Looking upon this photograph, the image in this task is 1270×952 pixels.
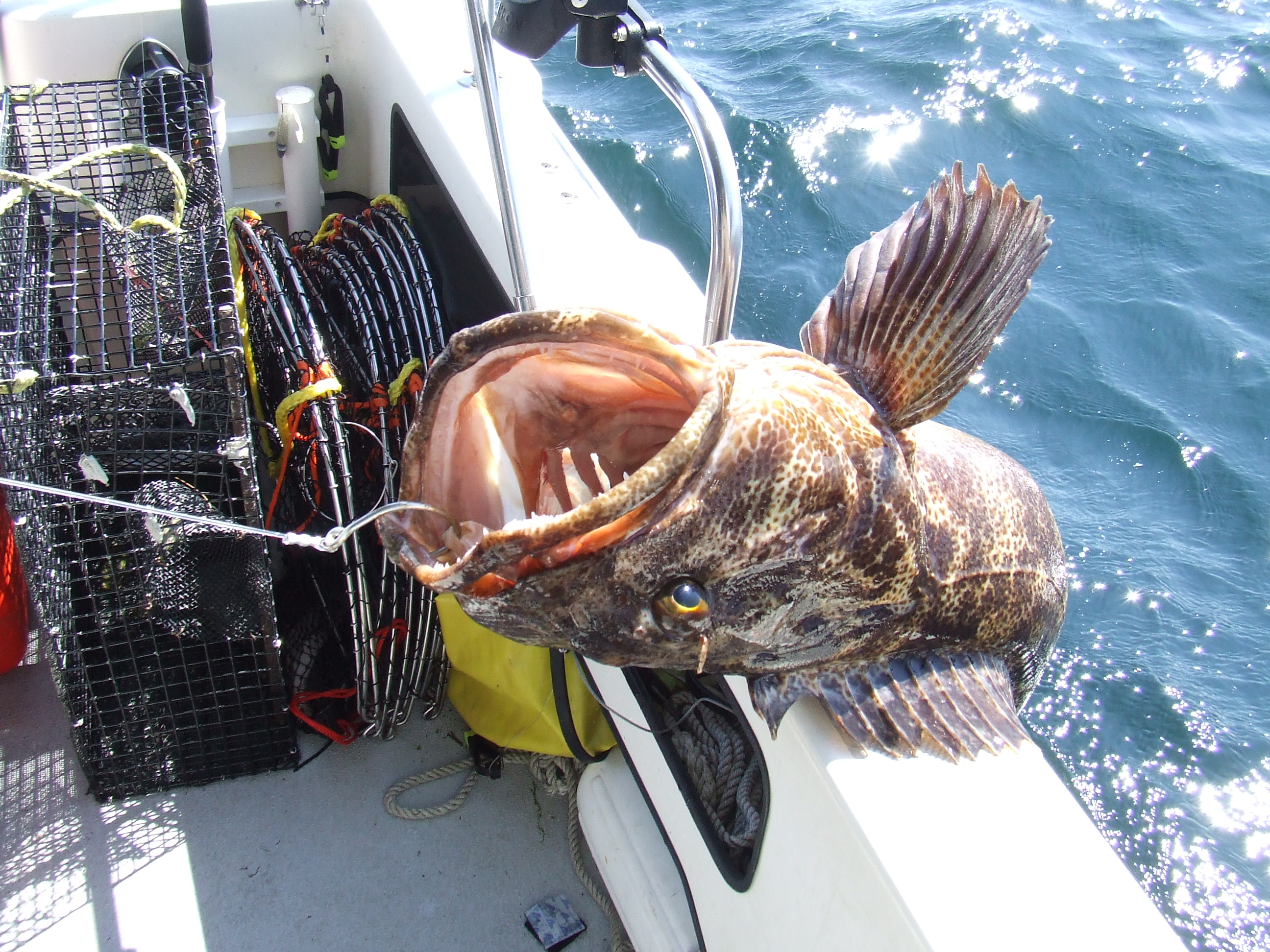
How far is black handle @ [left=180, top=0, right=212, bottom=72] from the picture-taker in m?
3.55

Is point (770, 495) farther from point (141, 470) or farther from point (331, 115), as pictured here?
point (331, 115)

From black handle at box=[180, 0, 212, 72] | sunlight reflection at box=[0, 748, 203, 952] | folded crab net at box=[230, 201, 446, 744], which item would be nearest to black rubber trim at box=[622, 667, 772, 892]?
folded crab net at box=[230, 201, 446, 744]

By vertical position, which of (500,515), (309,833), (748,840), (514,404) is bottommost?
(309,833)

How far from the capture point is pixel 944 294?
75.4 inches

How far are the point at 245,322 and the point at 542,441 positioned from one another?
189 cm

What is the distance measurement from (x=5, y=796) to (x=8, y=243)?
164 cm

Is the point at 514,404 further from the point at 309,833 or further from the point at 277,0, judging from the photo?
the point at 277,0

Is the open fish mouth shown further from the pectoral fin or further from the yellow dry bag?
the yellow dry bag

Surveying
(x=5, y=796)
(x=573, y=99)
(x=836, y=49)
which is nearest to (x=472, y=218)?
(x=5, y=796)

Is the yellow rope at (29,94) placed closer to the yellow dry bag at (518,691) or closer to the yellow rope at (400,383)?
the yellow rope at (400,383)

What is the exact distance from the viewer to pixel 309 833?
2924 millimetres

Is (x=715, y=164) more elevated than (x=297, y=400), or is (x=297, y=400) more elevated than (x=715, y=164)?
(x=715, y=164)

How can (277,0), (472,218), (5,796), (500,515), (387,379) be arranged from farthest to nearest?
(277,0)
(472,218)
(387,379)
(5,796)
(500,515)

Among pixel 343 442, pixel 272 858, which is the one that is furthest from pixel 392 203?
pixel 272 858
